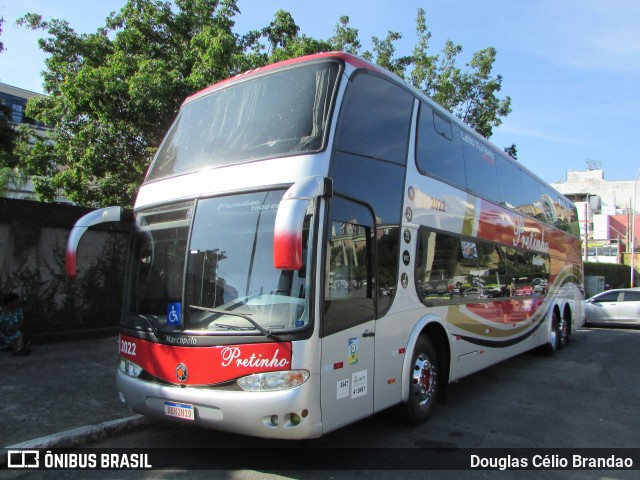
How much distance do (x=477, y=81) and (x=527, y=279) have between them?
10827 mm

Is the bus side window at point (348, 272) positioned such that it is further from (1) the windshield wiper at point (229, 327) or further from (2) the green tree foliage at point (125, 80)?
(2) the green tree foliage at point (125, 80)

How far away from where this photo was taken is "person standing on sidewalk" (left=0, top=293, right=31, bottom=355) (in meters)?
7.94

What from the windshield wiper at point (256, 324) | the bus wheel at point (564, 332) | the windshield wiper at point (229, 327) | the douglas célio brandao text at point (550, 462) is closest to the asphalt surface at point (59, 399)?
the windshield wiper at point (229, 327)

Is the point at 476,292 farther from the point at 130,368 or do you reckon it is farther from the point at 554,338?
the point at 554,338

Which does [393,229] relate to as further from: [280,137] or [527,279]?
[527,279]

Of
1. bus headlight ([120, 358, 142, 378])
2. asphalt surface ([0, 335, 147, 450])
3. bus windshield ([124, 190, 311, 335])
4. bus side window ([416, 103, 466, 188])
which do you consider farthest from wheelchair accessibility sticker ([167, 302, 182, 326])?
bus side window ([416, 103, 466, 188])

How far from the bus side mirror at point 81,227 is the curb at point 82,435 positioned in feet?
5.19

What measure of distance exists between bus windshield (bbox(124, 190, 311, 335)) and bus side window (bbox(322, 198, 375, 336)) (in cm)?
30

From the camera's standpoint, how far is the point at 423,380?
566 cm

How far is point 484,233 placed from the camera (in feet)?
25.0

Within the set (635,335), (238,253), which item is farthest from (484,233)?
(635,335)

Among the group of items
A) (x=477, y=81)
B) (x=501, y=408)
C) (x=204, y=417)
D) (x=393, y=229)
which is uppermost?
(x=477, y=81)

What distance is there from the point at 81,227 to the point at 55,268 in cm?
530

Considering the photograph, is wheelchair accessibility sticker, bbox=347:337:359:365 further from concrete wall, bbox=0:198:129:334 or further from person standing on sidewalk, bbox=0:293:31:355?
concrete wall, bbox=0:198:129:334
